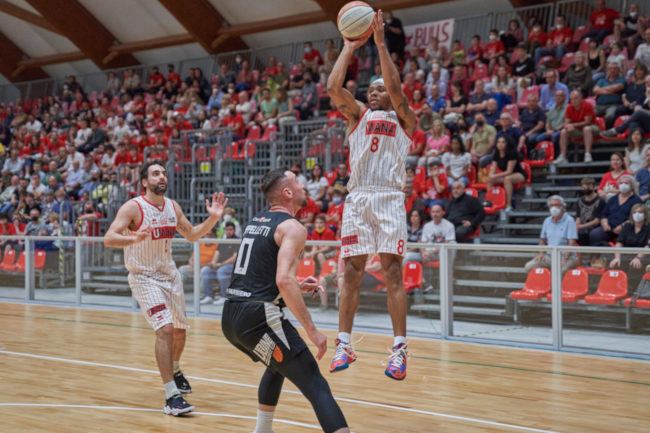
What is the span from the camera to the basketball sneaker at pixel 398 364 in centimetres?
531

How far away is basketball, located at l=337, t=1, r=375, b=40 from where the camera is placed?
17.5 feet

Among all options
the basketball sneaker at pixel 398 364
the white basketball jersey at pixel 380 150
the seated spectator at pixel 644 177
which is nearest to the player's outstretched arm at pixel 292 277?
the basketball sneaker at pixel 398 364

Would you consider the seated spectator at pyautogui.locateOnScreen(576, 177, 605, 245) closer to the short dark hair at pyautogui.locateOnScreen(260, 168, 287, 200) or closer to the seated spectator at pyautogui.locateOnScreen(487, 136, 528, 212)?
the seated spectator at pyautogui.locateOnScreen(487, 136, 528, 212)

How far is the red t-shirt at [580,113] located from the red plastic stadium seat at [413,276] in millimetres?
4660

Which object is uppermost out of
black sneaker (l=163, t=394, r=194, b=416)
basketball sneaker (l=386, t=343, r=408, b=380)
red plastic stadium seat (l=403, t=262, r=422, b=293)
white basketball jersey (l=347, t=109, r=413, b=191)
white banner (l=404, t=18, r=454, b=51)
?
white banner (l=404, t=18, r=454, b=51)

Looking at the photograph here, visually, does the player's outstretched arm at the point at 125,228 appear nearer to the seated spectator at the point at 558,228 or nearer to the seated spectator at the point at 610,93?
the seated spectator at the point at 558,228

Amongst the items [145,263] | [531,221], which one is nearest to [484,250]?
[531,221]

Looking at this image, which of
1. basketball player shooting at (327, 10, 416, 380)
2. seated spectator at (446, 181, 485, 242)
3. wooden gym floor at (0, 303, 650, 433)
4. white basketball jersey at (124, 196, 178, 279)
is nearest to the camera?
wooden gym floor at (0, 303, 650, 433)

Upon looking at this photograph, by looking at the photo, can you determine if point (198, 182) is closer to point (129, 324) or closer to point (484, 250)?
point (129, 324)

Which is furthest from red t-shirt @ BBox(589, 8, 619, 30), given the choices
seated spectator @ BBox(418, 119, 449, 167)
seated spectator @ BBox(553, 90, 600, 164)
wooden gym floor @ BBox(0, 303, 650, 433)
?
wooden gym floor @ BBox(0, 303, 650, 433)

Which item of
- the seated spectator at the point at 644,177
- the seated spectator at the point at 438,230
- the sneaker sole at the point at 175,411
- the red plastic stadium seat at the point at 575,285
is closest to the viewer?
the sneaker sole at the point at 175,411

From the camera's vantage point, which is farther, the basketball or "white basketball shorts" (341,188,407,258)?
"white basketball shorts" (341,188,407,258)

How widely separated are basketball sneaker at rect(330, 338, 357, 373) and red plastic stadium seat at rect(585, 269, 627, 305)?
3.85 m

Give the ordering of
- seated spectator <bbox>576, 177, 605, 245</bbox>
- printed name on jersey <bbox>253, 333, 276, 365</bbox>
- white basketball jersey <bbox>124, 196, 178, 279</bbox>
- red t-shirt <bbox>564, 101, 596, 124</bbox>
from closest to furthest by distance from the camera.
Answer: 1. printed name on jersey <bbox>253, 333, 276, 365</bbox>
2. white basketball jersey <bbox>124, 196, 178, 279</bbox>
3. seated spectator <bbox>576, 177, 605, 245</bbox>
4. red t-shirt <bbox>564, 101, 596, 124</bbox>
